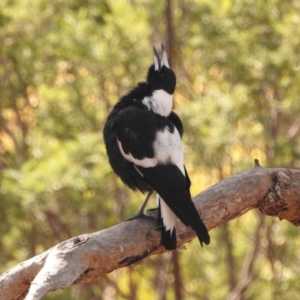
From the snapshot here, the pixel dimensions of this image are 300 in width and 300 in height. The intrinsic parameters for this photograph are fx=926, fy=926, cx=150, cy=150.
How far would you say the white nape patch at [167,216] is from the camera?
160 inches

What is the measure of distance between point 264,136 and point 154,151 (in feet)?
11.8

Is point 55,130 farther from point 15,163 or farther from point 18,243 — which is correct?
point 18,243

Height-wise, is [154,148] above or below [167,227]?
above

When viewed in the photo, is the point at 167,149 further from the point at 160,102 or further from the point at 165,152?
the point at 160,102

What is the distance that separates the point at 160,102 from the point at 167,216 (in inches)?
31.7

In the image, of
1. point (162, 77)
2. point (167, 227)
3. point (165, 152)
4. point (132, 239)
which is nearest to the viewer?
point (132, 239)

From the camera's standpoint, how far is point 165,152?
176 inches

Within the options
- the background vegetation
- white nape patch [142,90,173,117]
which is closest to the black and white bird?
white nape patch [142,90,173,117]

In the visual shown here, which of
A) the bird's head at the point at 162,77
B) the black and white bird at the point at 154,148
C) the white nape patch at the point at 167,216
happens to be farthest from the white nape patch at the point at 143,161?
the bird's head at the point at 162,77

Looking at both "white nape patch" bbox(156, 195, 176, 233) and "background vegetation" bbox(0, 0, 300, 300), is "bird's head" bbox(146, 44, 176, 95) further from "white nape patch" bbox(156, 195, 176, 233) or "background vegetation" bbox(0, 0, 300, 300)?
"background vegetation" bbox(0, 0, 300, 300)

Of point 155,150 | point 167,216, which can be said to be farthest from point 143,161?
point 167,216

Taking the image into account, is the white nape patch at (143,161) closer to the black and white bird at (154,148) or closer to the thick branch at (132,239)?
the black and white bird at (154,148)

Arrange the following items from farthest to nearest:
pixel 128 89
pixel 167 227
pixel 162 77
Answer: pixel 128 89
pixel 162 77
pixel 167 227

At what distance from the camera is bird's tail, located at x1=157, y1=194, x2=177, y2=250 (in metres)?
3.99
